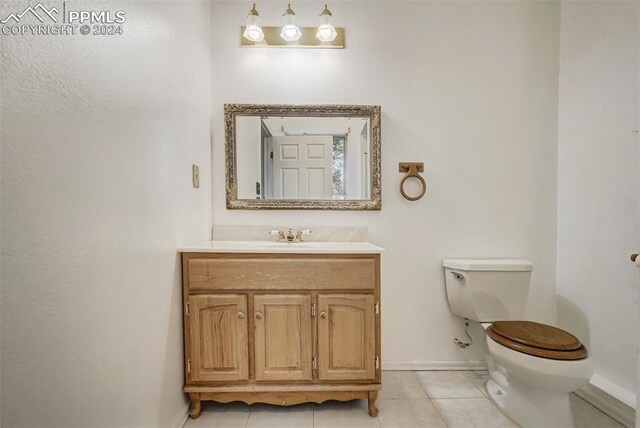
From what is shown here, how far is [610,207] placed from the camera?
4.68 feet

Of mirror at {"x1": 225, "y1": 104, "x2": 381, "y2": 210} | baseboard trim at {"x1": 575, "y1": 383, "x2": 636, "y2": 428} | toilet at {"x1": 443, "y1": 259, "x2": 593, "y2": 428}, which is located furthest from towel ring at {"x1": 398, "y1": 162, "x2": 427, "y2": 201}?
baseboard trim at {"x1": 575, "y1": 383, "x2": 636, "y2": 428}

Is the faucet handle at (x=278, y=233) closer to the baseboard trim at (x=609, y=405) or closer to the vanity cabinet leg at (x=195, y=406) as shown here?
the vanity cabinet leg at (x=195, y=406)

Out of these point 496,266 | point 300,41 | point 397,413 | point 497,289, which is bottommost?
point 397,413

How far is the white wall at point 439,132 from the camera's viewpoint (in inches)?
68.4

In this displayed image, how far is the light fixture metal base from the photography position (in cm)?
171

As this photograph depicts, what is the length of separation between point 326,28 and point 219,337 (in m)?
1.91

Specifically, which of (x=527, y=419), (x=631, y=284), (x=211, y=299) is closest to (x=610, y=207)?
(x=631, y=284)

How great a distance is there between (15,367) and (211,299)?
75 centimetres

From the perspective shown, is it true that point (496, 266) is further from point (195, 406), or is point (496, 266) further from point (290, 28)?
point (290, 28)

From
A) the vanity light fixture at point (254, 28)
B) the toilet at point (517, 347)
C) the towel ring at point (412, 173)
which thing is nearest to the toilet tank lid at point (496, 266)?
the toilet at point (517, 347)

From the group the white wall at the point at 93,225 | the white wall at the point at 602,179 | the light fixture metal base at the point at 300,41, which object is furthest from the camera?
the light fixture metal base at the point at 300,41

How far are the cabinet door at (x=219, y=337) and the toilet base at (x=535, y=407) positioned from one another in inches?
53.9

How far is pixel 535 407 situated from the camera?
3.98 ft

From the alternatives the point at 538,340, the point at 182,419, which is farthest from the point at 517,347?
the point at 182,419
